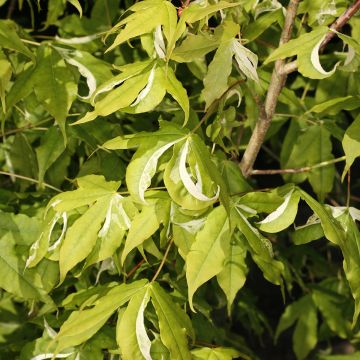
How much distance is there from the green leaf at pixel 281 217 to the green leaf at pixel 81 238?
0.83 ft

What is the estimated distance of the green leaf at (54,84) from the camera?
3.65 feet

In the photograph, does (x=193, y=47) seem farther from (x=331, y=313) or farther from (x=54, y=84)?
(x=331, y=313)

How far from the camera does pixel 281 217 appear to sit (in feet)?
3.40

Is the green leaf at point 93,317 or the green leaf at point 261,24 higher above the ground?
the green leaf at point 261,24

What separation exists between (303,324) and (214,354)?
2.32 feet

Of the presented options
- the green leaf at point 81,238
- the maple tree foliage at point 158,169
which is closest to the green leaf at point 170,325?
the maple tree foliage at point 158,169

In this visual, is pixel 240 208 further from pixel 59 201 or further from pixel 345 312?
pixel 345 312

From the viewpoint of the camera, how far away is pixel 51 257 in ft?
3.59

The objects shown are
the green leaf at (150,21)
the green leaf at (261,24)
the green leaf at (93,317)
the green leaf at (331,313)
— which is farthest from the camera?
the green leaf at (331,313)

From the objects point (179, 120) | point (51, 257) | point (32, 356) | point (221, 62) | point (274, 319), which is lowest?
point (274, 319)

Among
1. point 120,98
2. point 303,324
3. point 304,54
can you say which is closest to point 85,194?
point 120,98

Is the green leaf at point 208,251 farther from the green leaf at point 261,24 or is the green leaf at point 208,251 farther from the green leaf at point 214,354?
the green leaf at point 261,24

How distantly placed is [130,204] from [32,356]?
344 millimetres

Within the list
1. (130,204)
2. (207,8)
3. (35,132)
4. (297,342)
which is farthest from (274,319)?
(207,8)
